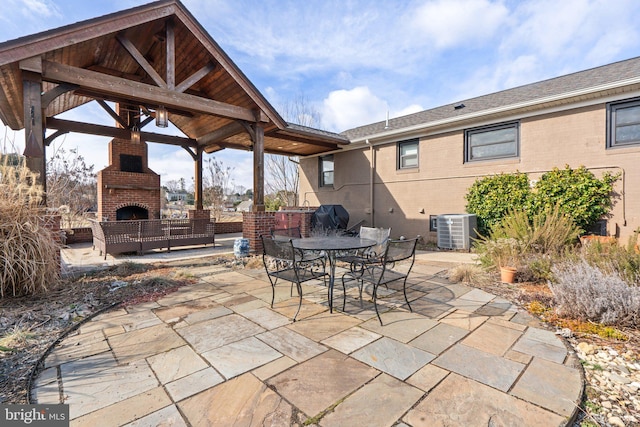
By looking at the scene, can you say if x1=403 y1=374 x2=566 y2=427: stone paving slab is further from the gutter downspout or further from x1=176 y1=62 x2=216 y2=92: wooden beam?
the gutter downspout

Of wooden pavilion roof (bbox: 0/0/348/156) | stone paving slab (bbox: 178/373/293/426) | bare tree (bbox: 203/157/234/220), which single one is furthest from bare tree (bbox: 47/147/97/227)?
stone paving slab (bbox: 178/373/293/426)

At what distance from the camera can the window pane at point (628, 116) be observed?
609cm

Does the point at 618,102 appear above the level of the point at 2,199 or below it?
above

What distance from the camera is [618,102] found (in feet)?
20.5

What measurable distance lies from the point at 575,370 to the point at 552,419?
2.52ft

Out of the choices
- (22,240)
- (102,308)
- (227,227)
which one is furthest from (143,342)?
(227,227)

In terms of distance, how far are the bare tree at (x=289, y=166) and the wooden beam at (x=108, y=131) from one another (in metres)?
8.50

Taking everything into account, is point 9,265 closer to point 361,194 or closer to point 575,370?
point 575,370

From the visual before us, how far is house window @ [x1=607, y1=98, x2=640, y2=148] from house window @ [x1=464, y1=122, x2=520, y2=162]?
1751 millimetres

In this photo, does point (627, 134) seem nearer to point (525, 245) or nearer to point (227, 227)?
point (525, 245)

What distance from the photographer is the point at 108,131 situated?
8.54m

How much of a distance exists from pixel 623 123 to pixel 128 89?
10048mm

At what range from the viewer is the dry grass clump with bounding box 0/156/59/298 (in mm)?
3562

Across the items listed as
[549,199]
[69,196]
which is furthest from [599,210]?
[69,196]
